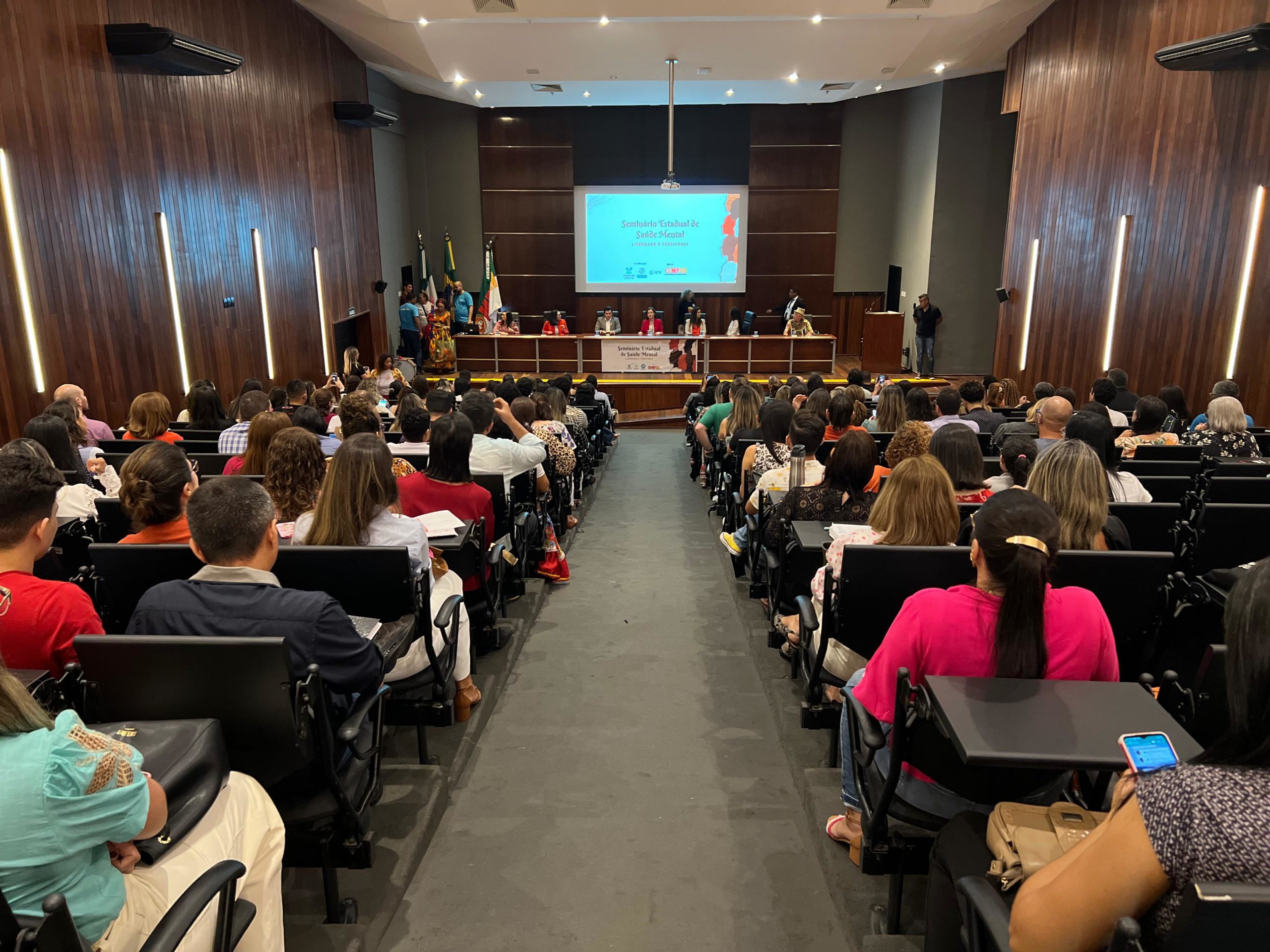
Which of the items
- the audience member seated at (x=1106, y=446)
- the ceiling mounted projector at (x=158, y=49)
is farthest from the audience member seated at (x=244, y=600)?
the ceiling mounted projector at (x=158, y=49)

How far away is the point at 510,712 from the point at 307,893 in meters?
1.12

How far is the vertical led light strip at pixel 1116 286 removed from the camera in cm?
804

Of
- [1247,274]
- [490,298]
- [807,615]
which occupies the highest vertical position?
[1247,274]

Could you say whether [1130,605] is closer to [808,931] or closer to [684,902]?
[808,931]

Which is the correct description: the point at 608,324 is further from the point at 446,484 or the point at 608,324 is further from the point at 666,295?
the point at 446,484

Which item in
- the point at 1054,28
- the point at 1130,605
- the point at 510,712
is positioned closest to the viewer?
the point at 1130,605

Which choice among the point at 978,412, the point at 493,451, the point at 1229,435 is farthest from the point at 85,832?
the point at 978,412

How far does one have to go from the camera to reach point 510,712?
10.9 feet

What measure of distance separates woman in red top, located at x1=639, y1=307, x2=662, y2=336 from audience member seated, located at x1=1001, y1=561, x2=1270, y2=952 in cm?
1231

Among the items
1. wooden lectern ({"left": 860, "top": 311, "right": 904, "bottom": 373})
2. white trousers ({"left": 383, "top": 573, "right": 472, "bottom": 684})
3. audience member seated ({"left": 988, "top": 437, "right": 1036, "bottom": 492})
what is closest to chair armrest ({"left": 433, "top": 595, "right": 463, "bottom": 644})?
white trousers ({"left": 383, "top": 573, "right": 472, "bottom": 684})

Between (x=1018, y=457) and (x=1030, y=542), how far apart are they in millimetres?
1912

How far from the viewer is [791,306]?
14.2m

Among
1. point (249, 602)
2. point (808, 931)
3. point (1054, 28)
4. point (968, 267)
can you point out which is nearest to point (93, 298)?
point (249, 602)

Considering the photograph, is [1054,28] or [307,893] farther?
Answer: [1054,28]
